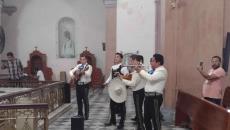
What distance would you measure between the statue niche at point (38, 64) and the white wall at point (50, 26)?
0.47 meters

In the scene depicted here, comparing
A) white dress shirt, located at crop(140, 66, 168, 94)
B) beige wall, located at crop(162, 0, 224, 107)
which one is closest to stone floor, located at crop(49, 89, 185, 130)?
beige wall, located at crop(162, 0, 224, 107)

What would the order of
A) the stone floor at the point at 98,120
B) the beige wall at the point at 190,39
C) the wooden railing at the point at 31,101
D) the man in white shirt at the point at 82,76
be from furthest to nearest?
the beige wall at the point at 190,39 → the man in white shirt at the point at 82,76 → the stone floor at the point at 98,120 → the wooden railing at the point at 31,101

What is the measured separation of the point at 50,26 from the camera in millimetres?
23422

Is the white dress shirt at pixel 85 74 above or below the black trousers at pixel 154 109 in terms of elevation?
above

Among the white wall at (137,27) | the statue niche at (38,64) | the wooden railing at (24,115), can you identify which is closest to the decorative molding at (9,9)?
the statue niche at (38,64)

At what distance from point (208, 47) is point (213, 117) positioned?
17.0 feet

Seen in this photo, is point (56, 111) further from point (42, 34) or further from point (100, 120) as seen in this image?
point (42, 34)

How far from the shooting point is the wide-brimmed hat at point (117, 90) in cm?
905

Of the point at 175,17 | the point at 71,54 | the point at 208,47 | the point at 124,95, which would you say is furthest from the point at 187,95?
the point at 71,54

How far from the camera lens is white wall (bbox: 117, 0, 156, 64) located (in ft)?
57.8

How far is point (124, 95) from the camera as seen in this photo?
29.8ft

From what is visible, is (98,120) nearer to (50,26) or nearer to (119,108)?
(119,108)

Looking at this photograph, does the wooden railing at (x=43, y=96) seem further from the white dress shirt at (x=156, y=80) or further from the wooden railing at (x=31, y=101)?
the white dress shirt at (x=156, y=80)

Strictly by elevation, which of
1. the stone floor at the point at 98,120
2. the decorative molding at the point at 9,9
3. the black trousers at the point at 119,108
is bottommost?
the stone floor at the point at 98,120
